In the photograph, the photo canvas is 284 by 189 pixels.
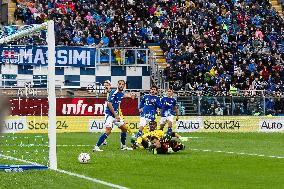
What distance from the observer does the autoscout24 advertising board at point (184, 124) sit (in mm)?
36469

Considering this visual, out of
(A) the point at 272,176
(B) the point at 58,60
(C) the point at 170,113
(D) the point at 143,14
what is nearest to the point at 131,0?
(D) the point at 143,14

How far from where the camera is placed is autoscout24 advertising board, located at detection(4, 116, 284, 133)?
120ft

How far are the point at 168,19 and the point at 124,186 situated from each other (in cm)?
3806

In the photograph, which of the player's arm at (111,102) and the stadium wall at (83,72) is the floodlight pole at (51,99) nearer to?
the player's arm at (111,102)

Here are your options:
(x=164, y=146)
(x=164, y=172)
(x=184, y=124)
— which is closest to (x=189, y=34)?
(x=184, y=124)

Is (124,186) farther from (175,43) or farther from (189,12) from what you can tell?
(189,12)

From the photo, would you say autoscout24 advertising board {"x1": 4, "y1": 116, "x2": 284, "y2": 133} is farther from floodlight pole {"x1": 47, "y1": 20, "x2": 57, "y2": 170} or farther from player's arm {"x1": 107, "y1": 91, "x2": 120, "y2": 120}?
floodlight pole {"x1": 47, "y1": 20, "x2": 57, "y2": 170}

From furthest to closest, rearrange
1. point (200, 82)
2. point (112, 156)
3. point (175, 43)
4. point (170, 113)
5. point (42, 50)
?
1. point (175, 43)
2. point (200, 82)
3. point (170, 113)
4. point (112, 156)
5. point (42, 50)

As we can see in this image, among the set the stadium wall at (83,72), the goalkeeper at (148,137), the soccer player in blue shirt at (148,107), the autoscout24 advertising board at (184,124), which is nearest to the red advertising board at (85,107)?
the autoscout24 advertising board at (184,124)

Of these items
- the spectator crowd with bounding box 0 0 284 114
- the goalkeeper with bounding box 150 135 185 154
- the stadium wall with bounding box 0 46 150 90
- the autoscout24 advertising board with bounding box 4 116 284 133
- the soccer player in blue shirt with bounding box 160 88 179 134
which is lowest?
the autoscout24 advertising board with bounding box 4 116 284 133

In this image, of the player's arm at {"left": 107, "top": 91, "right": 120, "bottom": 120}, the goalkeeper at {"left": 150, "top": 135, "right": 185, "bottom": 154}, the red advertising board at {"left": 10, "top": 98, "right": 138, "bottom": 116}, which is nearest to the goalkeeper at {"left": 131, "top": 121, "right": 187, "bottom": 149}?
the goalkeeper at {"left": 150, "top": 135, "right": 185, "bottom": 154}

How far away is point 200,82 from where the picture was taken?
4444cm

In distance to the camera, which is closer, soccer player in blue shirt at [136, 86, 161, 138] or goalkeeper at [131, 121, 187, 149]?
goalkeeper at [131, 121, 187, 149]

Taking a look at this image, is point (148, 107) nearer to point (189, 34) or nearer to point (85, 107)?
point (85, 107)
